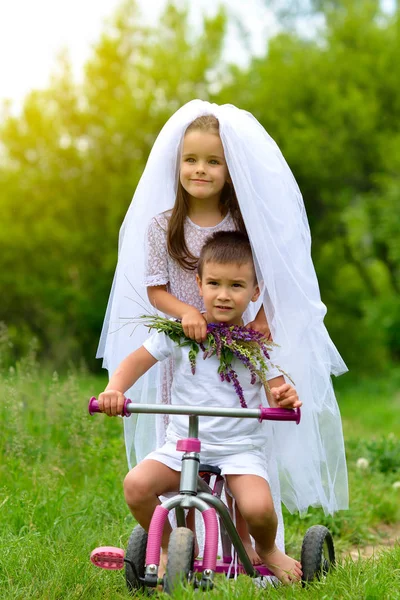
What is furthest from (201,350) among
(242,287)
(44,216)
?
(44,216)

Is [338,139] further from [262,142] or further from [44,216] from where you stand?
[262,142]

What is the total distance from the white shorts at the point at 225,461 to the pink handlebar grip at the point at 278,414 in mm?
279

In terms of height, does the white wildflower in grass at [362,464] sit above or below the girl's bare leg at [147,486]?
above

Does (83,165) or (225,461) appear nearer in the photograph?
(225,461)

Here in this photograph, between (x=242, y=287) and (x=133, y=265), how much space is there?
670mm

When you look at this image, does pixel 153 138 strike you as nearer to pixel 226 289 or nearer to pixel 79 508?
pixel 79 508

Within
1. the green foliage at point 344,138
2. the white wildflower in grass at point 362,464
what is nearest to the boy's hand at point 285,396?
the white wildflower in grass at point 362,464

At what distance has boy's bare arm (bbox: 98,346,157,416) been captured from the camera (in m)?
3.46

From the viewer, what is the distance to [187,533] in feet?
10.5

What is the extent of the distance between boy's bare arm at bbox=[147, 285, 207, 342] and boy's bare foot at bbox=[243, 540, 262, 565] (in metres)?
0.90

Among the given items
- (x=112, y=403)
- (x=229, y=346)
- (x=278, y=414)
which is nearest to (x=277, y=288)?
(x=229, y=346)

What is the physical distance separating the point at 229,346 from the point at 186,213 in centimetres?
75

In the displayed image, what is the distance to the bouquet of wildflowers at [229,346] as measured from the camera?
12.0 feet

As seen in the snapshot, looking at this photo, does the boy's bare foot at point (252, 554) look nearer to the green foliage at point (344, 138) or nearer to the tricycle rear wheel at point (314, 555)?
the tricycle rear wheel at point (314, 555)
